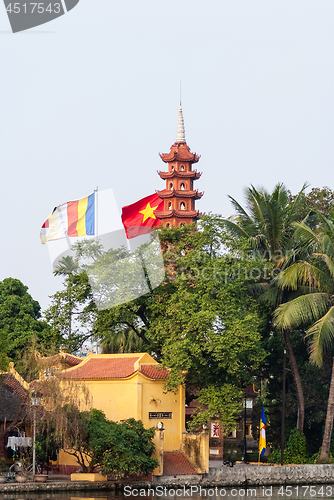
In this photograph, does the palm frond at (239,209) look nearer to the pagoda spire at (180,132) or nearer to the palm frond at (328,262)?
the palm frond at (328,262)

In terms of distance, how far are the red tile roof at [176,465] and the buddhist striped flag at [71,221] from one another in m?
11.4

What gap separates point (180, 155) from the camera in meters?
53.6

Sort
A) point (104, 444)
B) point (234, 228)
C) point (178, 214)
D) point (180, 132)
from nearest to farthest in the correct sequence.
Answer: point (104, 444) < point (234, 228) < point (178, 214) < point (180, 132)

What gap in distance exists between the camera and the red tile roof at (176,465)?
1082 inches

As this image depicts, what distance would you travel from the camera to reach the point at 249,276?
3045 cm

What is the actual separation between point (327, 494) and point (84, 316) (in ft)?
41.0

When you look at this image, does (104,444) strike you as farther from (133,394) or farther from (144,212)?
(144,212)

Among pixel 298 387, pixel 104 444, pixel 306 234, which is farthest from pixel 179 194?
pixel 104 444

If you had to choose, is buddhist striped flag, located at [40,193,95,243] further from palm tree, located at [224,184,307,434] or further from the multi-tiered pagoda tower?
the multi-tiered pagoda tower

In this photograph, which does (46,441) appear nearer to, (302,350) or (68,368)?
(68,368)

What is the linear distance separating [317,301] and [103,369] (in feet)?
28.8

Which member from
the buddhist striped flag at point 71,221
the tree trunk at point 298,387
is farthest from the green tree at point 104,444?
the buddhist striped flag at point 71,221

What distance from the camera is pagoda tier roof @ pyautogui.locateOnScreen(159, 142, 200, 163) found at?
53.2 m

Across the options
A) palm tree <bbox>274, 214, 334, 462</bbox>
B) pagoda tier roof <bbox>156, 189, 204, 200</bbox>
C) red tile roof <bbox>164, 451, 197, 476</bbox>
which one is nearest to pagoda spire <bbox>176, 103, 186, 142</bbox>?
pagoda tier roof <bbox>156, 189, 204, 200</bbox>
